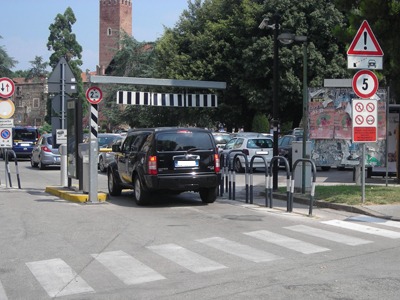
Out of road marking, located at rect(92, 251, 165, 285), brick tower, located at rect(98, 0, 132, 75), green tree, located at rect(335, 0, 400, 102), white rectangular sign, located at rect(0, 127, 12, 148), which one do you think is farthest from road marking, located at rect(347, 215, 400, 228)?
brick tower, located at rect(98, 0, 132, 75)

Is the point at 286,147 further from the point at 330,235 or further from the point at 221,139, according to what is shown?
the point at 330,235

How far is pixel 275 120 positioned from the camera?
1617cm

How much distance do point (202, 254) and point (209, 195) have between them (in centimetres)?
597

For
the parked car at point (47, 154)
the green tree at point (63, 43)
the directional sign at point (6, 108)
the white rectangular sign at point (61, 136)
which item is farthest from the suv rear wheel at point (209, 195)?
the green tree at point (63, 43)

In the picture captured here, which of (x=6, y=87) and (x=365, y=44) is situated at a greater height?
(x=365, y=44)

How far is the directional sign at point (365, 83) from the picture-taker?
1255cm

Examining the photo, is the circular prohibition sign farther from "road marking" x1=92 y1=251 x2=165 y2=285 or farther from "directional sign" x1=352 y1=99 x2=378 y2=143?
"road marking" x1=92 y1=251 x2=165 y2=285

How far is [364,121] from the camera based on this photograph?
1284cm

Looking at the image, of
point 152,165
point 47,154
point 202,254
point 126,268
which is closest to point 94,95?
point 152,165

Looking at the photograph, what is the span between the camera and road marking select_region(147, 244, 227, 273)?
746 centimetres

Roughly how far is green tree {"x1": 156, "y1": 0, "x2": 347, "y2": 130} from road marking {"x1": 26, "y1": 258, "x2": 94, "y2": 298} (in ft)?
101

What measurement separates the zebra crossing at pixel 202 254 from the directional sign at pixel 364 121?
232cm

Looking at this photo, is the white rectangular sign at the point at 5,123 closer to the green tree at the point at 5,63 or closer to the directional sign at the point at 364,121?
the directional sign at the point at 364,121

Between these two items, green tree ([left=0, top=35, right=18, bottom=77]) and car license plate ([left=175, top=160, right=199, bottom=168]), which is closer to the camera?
car license plate ([left=175, top=160, right=199, bottom=168])
